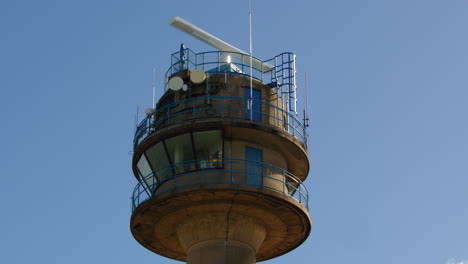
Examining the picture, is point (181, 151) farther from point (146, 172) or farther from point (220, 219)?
point (220, 219)

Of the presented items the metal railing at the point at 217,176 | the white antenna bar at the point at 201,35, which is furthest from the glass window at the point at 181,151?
the white antenna bar at the point at 201,35

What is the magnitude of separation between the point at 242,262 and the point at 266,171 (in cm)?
394

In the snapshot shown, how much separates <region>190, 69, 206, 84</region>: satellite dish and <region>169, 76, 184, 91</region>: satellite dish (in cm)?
51

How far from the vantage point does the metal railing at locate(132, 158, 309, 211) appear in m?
31.3

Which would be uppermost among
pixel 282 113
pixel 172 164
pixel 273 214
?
pixel 282 113

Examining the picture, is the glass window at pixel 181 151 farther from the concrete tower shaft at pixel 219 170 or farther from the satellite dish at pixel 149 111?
the satellite dish at pixel 149 111

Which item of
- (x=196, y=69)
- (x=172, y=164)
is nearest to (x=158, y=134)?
(x=172, y=164)

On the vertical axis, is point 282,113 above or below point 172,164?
above

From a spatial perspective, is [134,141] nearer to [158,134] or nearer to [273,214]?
[158,134]

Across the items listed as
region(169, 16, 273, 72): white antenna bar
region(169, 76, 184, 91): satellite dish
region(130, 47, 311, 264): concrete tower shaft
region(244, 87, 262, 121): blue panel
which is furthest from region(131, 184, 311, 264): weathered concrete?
region(169, 16, 273, 72): white antenna bar

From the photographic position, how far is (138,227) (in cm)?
3325

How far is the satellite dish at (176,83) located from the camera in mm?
33312

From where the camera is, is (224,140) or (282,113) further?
(282,113)

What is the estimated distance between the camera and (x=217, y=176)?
31.3 meters
